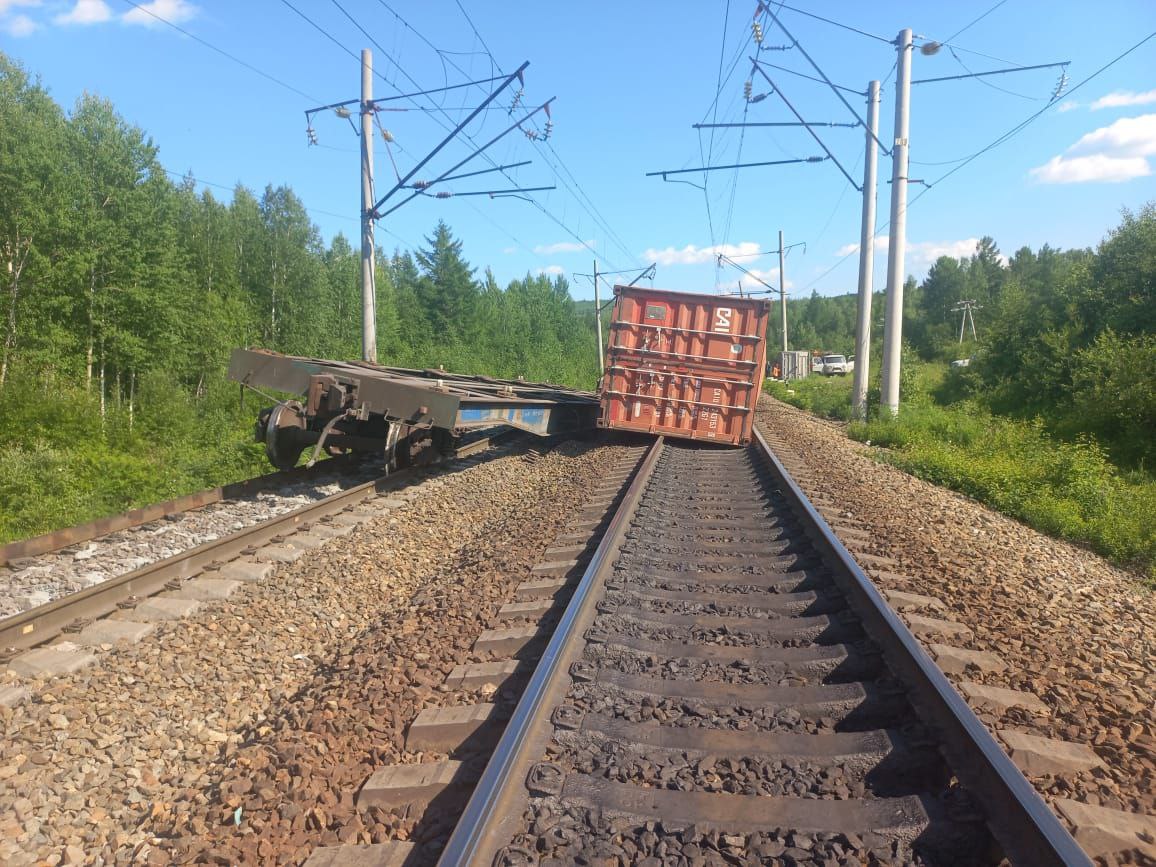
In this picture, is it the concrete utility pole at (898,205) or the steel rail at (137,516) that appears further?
the concrete utility pole at (898,205)

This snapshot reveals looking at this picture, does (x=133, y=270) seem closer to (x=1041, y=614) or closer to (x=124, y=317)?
(x=124, y=317)

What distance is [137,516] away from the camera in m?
6.10

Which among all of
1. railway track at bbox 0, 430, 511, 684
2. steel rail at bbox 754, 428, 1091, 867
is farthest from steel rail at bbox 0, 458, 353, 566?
steel rail at bbox 754, 428, 1091, 867

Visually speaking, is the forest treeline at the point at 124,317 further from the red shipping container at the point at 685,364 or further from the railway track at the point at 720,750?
the railway track at the point at 720,750

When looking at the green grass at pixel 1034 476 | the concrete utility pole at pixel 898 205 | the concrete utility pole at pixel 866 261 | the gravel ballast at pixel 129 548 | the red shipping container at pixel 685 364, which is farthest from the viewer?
the concrete utility pole at pixel 866 261

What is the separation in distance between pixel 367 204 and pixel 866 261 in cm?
1199

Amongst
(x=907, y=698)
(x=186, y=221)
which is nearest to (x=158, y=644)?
(x=907, y=698)

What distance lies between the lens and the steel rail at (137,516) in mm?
5143

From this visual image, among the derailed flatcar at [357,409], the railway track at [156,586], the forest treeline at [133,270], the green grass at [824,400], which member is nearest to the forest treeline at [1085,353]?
the green grass at [824,400]

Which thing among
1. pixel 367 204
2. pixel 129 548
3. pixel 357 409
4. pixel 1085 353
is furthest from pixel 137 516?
pixel 1085 353

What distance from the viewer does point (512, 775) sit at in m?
2.27

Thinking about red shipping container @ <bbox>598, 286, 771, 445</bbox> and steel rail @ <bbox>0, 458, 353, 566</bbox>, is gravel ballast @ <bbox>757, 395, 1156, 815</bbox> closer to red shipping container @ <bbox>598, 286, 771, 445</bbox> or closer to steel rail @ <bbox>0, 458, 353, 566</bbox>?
red shipping container @ <bbox>598, 286, 771, 445</bbox>

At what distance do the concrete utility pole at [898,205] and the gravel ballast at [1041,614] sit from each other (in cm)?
739

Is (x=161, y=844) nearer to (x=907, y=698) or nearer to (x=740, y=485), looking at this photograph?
(x=907, y=698)
